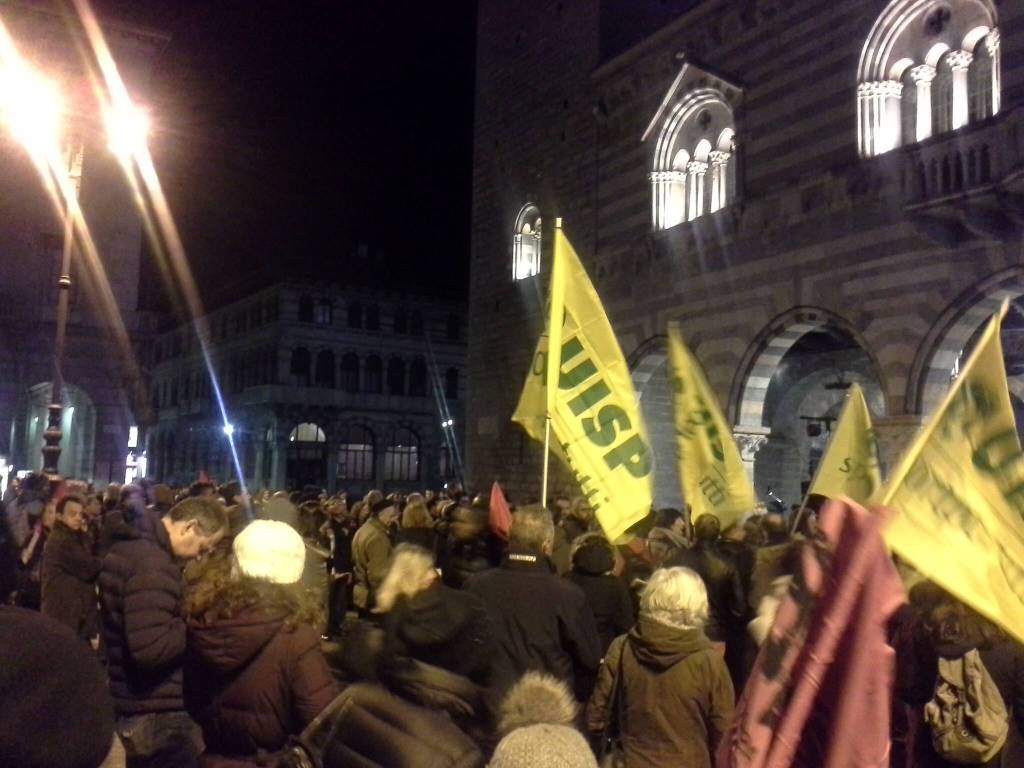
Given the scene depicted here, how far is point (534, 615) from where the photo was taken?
473cm

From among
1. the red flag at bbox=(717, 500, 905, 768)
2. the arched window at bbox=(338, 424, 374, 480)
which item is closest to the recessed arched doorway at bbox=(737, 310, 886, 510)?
the red flag at bbox=(717, 500, 905, 768)

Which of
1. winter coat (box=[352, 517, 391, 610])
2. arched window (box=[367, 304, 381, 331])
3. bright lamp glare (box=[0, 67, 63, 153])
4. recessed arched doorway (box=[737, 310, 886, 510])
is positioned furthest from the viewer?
arched window (box=[367, 304, 381, 331])

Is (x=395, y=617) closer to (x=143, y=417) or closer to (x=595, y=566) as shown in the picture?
(x=595, y=566)

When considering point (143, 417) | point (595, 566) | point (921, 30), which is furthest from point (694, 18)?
point (143, 417)

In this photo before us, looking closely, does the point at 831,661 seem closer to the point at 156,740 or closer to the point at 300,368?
the point at 156,740

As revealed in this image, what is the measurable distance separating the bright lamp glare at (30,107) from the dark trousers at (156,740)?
13.1m

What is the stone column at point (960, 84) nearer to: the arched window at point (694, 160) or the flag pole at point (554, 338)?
the arched window at point (694, 160)

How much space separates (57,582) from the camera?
710 centimetres

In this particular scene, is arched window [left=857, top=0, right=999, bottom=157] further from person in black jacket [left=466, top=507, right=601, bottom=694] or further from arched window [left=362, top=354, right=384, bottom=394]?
arched window [left=362, top=354, right=384, bottom=394]

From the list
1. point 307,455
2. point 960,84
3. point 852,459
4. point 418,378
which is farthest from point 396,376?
point 852,459

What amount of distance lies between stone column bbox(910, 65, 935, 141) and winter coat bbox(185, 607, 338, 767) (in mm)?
13172

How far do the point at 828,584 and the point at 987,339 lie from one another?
1653 mm

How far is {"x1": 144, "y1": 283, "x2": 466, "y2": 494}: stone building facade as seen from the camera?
156 feet

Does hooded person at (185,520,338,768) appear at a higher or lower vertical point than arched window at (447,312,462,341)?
lower
